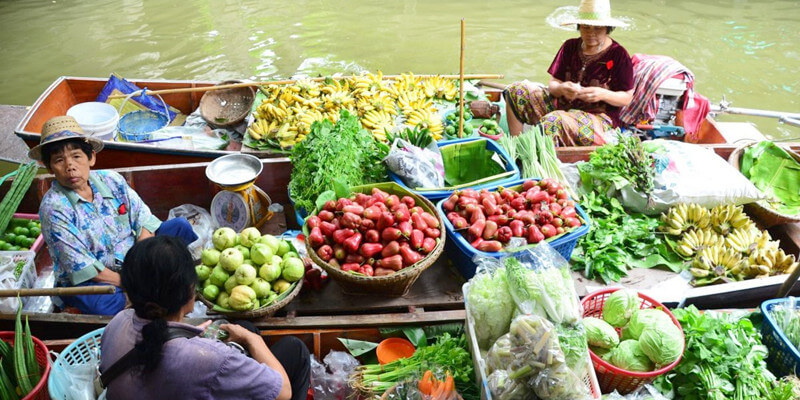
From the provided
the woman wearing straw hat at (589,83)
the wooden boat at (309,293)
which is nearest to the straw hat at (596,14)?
the woman wearing straw hat at (589,83)

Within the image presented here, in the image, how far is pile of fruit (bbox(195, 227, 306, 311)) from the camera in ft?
8.62

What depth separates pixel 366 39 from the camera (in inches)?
364

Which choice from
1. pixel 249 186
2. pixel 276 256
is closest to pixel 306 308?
pixel 276 256

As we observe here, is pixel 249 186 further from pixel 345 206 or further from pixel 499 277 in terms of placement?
pixel 499 277

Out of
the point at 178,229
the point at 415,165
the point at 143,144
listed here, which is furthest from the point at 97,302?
the point at 415,165

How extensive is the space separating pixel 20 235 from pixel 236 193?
5.26 feet

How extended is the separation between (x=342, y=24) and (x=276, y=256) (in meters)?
7.97

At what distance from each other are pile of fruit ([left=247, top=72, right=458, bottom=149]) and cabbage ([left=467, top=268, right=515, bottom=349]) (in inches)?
92.1

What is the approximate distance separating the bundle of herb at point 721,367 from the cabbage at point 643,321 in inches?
7.8

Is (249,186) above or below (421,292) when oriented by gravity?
above

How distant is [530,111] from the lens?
15.5 feet

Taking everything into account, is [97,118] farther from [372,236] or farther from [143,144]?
[372,236]

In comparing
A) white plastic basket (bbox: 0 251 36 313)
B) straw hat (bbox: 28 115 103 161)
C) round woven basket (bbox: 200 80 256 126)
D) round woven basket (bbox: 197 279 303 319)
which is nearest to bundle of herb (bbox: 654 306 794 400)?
round woven basket (bbox: 197 279 303 319)

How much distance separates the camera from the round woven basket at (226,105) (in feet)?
16.9
